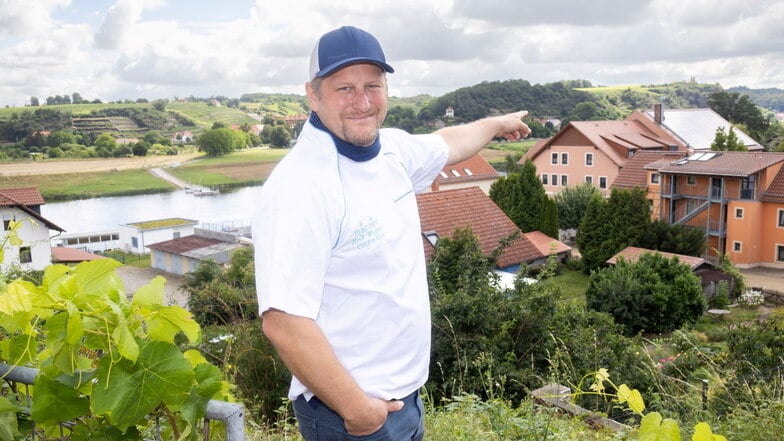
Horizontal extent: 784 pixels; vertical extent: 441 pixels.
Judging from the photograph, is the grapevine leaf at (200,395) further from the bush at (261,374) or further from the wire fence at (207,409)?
the bush at (261,374)

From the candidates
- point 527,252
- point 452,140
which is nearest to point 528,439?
point 452,140

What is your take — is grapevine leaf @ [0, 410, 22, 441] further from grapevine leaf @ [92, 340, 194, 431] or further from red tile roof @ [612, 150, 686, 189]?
red tile roof @ [612, 150, 686, 189]

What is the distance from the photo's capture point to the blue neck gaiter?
4.90 ft

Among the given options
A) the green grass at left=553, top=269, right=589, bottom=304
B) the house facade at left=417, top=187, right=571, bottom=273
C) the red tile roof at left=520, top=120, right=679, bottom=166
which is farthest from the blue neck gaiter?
the red tile roof at left=520, top=120, right=679, bottom=166

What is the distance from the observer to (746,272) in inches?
847

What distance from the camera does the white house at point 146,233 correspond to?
32.7 metres

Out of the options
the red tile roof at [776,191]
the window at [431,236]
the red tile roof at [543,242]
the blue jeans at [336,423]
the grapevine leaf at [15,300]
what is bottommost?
the red tile roof at [543,242]

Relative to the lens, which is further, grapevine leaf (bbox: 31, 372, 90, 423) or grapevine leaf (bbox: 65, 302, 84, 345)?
grapevine leaf (bbox: 31, 372, 90, 423)

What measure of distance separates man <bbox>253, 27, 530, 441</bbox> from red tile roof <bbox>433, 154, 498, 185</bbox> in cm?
2939

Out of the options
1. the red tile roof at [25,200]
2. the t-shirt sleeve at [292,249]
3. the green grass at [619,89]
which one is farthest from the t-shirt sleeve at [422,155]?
the green grass at [619,89]

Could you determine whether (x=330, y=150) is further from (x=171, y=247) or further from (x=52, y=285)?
(x=171, y=247)

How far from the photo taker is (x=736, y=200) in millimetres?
21703

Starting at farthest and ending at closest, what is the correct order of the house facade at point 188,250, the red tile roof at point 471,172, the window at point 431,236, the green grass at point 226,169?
the green grass at point 226,169 < the red tile roof at point 471,172 < the house facade at point 188,250 < the window at point 431,236

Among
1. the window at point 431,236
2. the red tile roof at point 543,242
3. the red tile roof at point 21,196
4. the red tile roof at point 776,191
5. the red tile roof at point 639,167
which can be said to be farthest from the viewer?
the red tile roof at point 639,167
